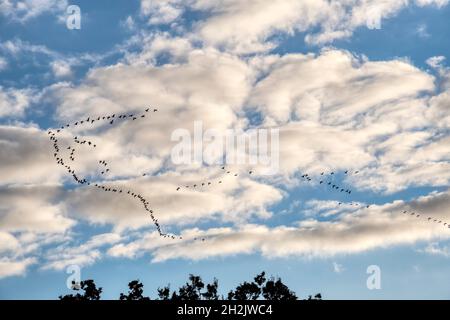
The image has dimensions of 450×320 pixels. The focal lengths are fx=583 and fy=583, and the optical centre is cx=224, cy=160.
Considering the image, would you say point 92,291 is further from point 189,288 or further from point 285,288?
point 285,288

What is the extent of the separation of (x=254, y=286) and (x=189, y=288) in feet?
31.2
